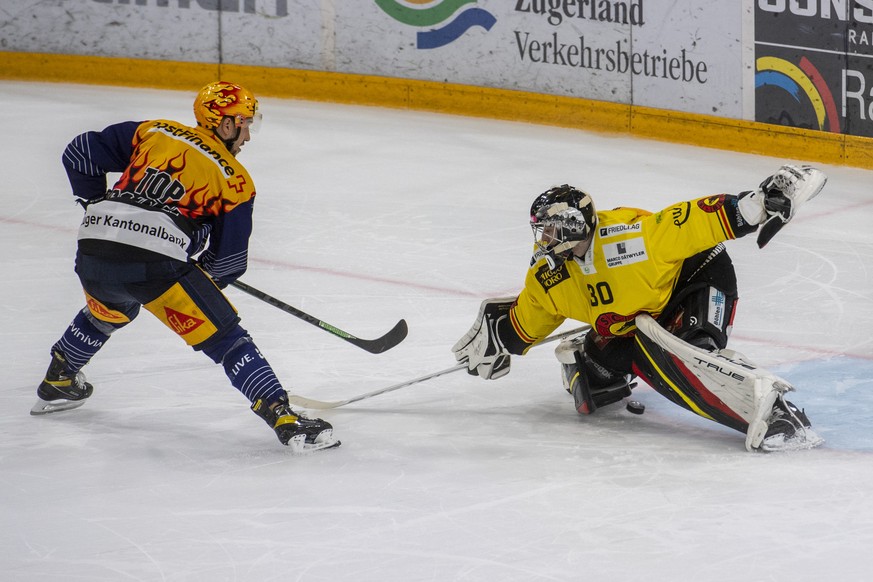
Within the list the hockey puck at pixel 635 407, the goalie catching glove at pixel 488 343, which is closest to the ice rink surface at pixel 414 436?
the hockey puck at pixel 635 407

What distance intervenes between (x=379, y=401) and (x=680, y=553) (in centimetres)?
143

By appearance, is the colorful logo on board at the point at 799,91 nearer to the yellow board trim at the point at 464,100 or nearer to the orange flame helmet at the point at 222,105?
the yellow board trim at the point at 464,100

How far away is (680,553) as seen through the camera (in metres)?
2.77

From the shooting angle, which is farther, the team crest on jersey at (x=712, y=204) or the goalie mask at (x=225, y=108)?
the goalie mask at (x=225, y=108)

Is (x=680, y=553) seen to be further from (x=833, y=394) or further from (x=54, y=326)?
(x=54, y=326)

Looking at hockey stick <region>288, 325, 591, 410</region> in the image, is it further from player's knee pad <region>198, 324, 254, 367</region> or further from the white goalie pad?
the white goalie pad

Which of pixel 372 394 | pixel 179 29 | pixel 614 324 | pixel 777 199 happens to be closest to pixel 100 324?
pixel 372 394

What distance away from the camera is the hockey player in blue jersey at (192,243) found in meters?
3.43

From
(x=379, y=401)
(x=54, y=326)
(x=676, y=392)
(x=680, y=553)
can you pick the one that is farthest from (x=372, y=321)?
(x=680, y=553)

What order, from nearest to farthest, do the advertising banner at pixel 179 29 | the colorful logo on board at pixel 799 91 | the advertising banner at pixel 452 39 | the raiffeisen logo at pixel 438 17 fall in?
the colorful logo on board at pixel 799 91, the advertising banner at pixel 452 39, the raiffeisen logo at pixel 438 17, the advertising banner at pixel 179 29

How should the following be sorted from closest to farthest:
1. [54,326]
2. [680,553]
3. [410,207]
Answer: [680,553], [54,326], [410,207]

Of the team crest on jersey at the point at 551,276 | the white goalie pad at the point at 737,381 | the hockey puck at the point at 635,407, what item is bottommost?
the hockey puck at the point at 635,407

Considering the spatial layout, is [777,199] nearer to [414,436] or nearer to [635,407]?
[635,407]

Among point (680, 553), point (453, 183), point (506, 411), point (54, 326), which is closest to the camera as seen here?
point (680, 553)
